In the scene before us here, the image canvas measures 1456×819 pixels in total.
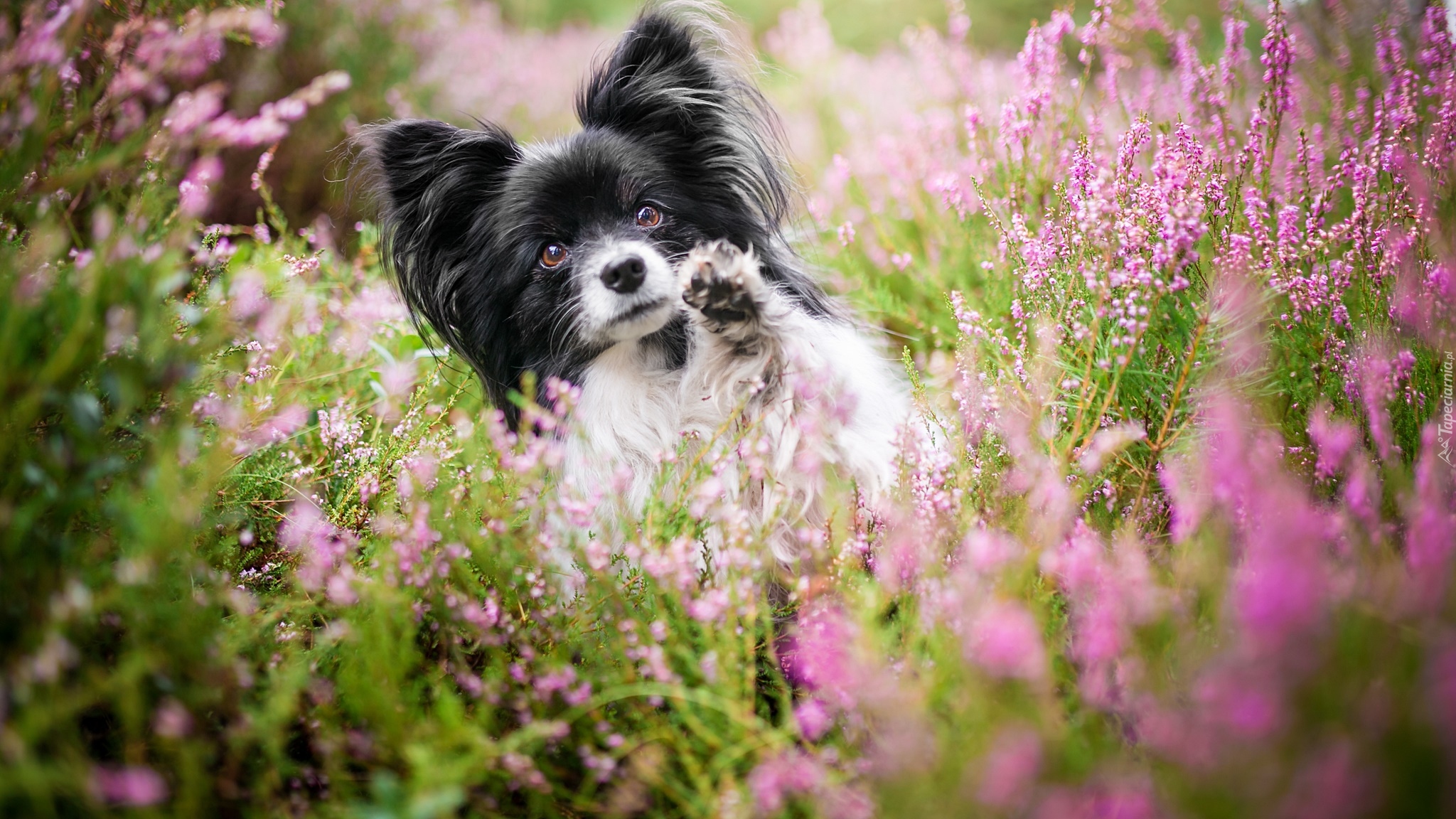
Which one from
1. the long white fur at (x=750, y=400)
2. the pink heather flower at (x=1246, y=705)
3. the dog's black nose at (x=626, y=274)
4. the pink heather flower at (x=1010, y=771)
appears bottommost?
the long white fur at (x=750, y=400)

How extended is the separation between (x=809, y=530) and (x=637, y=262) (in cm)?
106

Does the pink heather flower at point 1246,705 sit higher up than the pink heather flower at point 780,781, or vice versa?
the pink heather flower at point 1246,705

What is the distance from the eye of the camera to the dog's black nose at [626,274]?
2.29 metres

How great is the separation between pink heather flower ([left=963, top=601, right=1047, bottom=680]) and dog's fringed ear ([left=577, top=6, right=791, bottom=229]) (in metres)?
2.11

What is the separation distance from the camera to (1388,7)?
9.66 feet

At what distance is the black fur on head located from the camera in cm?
258

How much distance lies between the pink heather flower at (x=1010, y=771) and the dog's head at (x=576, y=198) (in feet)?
5.74

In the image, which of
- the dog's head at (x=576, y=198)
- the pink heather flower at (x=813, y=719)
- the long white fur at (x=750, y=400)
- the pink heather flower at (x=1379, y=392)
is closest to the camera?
the pink heather flower at (x=813, y=719)

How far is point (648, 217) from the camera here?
2631mm

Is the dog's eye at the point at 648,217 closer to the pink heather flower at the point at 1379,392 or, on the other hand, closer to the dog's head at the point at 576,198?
the dog's head at the point at 576,198

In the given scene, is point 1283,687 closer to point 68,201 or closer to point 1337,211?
point 1337,211

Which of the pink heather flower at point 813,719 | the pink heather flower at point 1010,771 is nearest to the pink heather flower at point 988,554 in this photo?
the pink heather flower at point 1010,771

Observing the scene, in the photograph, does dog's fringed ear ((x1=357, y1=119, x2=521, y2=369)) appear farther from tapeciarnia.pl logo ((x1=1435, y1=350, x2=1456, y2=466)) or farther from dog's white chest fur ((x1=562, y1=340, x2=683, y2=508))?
tapeciarnia.pl logo ((x1=1435, y1=350, x2=1456, y2=466))

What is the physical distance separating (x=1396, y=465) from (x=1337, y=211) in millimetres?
1745
